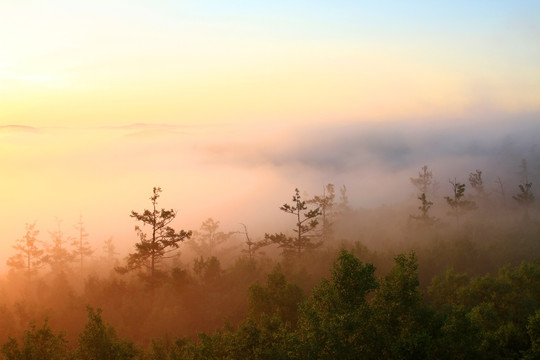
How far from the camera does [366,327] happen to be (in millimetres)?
20734

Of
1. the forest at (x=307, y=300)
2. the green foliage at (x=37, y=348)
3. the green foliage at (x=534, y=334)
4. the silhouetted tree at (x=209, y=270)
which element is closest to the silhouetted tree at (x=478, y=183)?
the forest at (x=307, y=300)

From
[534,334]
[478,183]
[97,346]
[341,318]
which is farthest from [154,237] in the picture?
[478,183]

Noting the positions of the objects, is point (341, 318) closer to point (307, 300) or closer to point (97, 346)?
point (307, 300)

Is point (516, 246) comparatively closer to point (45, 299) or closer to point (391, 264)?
point (391, 264)

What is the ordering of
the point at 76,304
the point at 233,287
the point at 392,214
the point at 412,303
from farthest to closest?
the point at 392,214, the point at 233,287, the point at 76,304, the point at 412,303

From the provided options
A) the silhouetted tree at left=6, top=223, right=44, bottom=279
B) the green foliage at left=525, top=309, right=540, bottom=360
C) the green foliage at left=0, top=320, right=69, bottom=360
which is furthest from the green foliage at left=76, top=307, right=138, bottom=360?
the silhouetted tree at left=6, top=223, right=44, bottom=279

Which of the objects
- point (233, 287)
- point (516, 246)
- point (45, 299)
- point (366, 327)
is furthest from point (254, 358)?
point (516, 246)

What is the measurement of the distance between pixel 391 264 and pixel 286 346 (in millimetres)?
39082

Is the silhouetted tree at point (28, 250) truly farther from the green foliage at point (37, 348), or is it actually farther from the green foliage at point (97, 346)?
the green foliage at point (97, 346)

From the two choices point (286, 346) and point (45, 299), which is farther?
point (45, 299)

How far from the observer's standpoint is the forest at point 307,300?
2166cm

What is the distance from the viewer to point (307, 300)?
2428cm

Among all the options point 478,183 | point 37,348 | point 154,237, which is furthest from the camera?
point 478,183

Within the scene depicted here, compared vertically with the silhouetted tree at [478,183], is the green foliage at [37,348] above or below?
below
